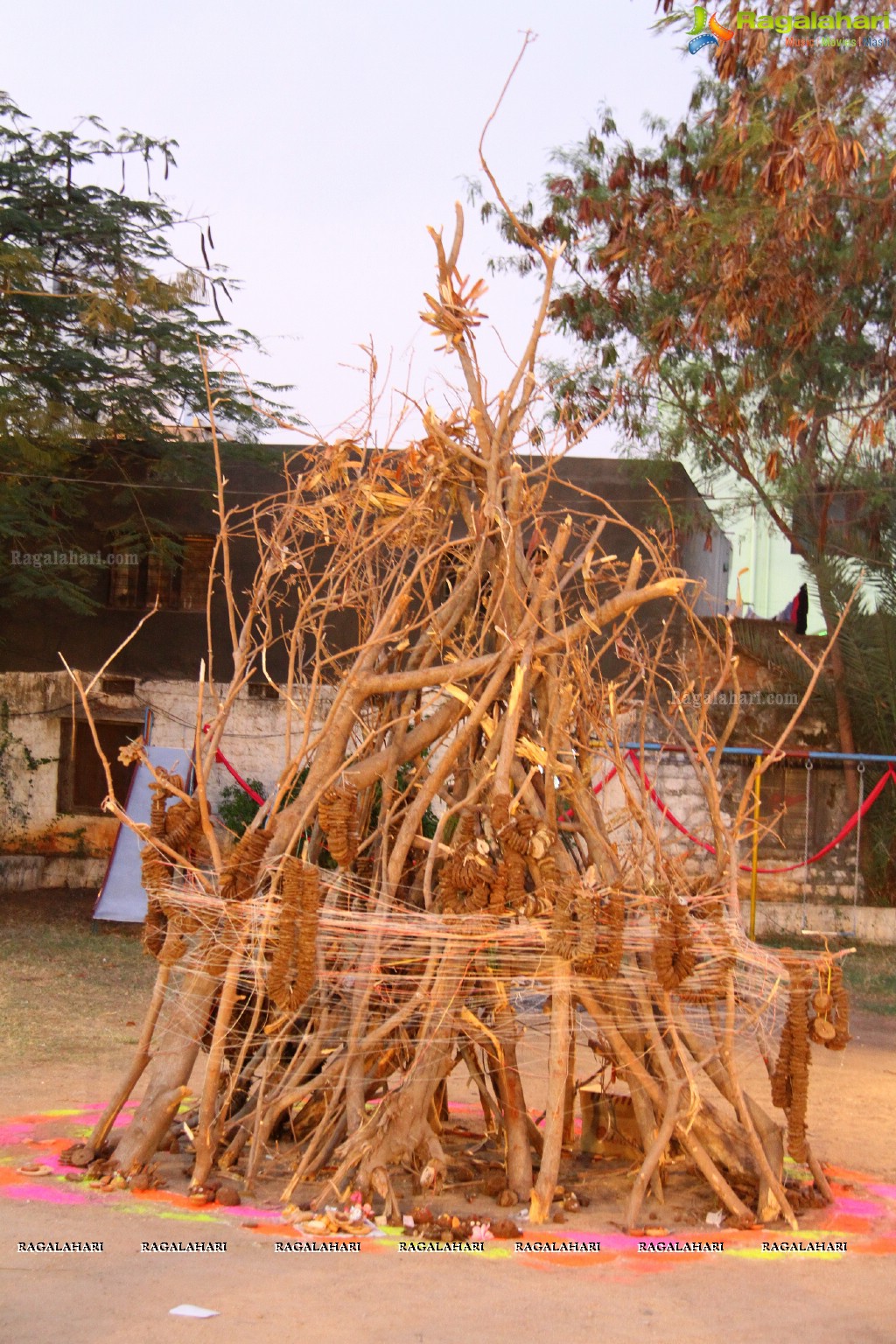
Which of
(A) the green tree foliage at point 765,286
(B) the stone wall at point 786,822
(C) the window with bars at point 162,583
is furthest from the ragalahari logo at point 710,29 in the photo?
(C) the window with bars at point 162,583

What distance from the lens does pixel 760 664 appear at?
1265 centimetres

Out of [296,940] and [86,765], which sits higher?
[86,765]

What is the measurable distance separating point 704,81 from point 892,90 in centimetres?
374

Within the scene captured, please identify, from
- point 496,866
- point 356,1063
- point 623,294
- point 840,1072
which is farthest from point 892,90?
point 356,1063

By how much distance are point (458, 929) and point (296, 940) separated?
0.49 metres

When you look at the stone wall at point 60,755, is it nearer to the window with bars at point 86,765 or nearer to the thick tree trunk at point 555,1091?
the window with bars at point 86,765

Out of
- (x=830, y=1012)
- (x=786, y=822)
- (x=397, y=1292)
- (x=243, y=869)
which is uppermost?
(x=243, y=869)

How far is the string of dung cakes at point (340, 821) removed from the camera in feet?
13.3

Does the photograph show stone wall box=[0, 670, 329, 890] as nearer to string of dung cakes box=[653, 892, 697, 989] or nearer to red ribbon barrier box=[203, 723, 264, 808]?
red ribbon barrier box=[203, 723, 264, 808]

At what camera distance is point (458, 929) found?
3945mm

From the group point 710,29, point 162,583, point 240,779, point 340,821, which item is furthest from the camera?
point 162,583

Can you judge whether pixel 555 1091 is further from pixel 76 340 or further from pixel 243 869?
pixel 76 340

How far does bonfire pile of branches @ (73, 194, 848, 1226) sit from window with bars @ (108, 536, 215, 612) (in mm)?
9836

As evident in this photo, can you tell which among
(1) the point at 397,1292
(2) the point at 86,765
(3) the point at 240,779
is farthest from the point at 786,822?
(1) the point at 397,1292
